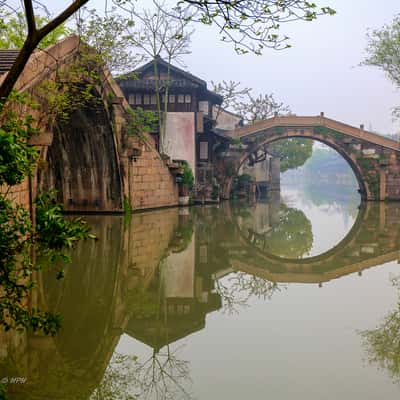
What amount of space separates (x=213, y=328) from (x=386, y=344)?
5.90 ft

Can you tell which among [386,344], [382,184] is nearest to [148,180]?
[382,184]

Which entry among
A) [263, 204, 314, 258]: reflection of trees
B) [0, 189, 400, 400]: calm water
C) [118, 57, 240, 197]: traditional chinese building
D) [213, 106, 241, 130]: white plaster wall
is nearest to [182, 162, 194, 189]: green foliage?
[118, 57, 240, 197]: traditional chinese building

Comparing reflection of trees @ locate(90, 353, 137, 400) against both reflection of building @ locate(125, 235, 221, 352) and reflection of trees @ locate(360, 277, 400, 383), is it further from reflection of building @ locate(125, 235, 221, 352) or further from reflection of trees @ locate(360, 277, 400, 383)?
reflection of trees @ locate(360, 277, 400, 383)

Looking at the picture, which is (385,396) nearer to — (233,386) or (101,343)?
(233,386)

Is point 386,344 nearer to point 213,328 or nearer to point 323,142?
point 213,328

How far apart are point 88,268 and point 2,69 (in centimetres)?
435

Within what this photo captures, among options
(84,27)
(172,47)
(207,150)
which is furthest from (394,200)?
(84,27)

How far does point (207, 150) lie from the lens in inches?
1223

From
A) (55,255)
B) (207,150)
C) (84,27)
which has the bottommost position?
(55,255)

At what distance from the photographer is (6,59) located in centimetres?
1141

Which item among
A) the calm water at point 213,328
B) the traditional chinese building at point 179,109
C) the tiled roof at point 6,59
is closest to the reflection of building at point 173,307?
the calm water at point 213,328

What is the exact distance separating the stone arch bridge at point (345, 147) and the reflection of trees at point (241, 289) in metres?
23.3

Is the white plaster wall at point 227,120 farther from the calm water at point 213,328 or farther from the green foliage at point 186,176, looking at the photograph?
the calm water at point 213,328

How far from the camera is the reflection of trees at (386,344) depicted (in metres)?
4.84
